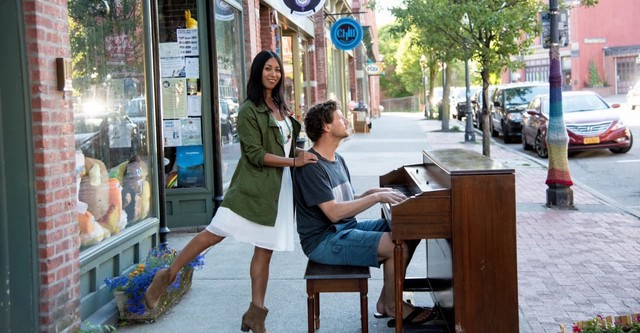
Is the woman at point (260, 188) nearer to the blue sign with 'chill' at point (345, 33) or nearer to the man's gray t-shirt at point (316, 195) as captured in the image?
the man's gray t-shirt at point (316, 195)

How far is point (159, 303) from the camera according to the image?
538 centimetres

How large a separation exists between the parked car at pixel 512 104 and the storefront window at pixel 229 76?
13.1 m

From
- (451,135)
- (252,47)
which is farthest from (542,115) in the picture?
(252,47)

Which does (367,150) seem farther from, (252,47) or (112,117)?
(112,117)

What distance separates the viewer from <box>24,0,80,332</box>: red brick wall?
4.25m

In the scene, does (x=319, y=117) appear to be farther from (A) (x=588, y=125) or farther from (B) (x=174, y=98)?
(A) (x=588, y=125)

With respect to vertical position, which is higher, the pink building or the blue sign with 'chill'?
the pink building

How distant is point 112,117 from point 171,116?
10.8 ft

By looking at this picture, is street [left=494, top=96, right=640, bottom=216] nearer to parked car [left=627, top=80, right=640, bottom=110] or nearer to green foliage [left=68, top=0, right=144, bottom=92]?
green foliage [left=68, top=0, right=144, bottom=92]

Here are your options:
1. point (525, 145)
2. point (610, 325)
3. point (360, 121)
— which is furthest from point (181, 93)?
point (360, 121)

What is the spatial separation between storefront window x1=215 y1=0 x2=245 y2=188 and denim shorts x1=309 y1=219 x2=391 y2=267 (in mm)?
4907

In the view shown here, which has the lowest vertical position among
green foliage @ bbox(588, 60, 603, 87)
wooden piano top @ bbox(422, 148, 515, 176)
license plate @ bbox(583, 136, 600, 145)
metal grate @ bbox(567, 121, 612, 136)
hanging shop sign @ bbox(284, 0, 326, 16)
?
license plate @ bbox(583, 136, 600, 145)

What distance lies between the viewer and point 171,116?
29.8 ft

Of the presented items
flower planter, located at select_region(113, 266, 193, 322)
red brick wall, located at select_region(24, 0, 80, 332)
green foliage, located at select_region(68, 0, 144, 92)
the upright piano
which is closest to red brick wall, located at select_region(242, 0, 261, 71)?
green foliage, located at select_region(68, 0, 144, 92)
